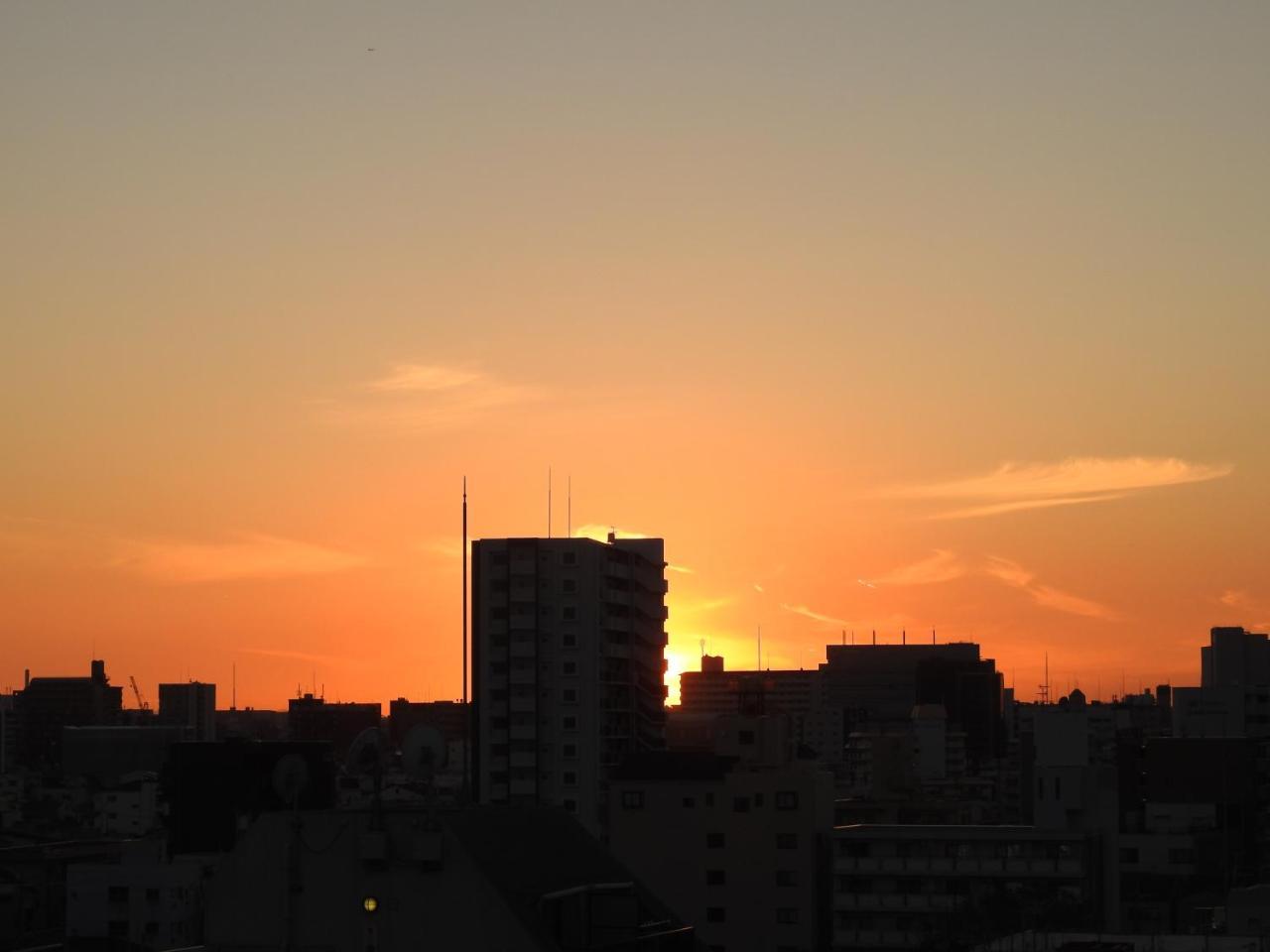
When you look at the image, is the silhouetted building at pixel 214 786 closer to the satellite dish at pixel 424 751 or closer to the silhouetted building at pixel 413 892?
the silhouetted building at pixel 413 892

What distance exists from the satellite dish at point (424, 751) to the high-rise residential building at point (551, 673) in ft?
238

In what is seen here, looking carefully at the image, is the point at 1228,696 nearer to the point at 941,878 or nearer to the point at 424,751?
the point at 941,878

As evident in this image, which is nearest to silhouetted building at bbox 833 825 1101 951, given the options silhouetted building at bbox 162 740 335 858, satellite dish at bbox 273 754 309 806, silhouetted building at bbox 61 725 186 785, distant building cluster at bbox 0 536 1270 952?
distant building cluster at bbox 0 536 1270 952

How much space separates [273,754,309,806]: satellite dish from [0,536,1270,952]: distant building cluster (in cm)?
6

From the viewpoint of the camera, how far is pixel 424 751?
27734 mm

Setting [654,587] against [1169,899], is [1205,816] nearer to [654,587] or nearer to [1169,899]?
[1169,899]

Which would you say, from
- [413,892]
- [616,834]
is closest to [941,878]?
[616,834]

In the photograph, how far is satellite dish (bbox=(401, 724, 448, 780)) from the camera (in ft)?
90.9

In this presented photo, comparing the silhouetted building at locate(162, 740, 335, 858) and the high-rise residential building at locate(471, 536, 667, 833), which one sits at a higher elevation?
the high-rise residential building at locate(471, 536, 667, 833)

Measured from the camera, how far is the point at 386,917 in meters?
26.6

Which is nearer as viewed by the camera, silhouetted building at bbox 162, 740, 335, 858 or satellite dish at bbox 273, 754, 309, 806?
satellite dish at bbox 273, 754, 309, 806

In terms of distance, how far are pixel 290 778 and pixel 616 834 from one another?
51.7m

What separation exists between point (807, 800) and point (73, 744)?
11833 cm

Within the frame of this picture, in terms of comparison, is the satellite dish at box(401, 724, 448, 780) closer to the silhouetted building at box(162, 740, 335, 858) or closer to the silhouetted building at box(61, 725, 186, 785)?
the silhouetted building at box(162, 740, 335, 858)
